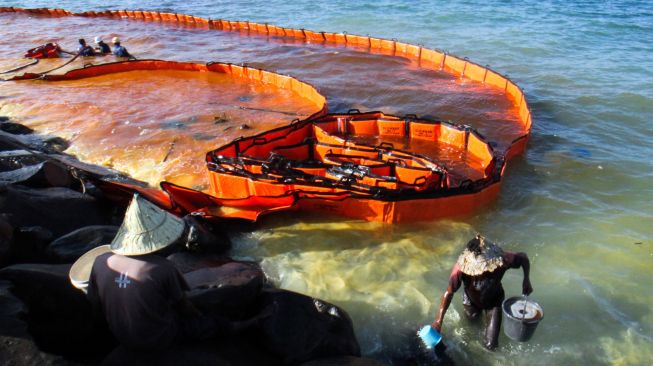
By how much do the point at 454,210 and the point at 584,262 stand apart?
2.32m

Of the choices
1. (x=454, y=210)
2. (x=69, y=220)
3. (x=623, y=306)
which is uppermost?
(x=69, y=220)

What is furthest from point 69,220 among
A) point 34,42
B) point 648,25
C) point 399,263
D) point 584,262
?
point 648,25

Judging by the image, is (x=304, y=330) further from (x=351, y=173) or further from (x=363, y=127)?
(x=363, y=127)

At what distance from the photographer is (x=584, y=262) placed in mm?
7559

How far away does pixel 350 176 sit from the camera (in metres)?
8.44

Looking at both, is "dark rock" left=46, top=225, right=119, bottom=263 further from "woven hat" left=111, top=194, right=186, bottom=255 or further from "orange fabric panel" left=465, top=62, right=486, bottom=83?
"orange fabric panel" left=465, top=62, right=486, bottom=83

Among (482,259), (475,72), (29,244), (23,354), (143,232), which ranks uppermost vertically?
(143,232)

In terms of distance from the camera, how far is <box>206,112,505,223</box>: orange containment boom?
7.84 metres

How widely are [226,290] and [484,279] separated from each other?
9.79 ft

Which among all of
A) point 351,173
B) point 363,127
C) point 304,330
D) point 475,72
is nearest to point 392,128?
point 363,127

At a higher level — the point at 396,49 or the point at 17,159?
the point at 17,159

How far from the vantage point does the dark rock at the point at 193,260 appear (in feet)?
20.5

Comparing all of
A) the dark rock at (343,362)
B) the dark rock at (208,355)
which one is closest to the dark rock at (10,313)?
the dark rock at (208,355)

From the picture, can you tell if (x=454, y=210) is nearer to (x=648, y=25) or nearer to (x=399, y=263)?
(x=399, y=263)
